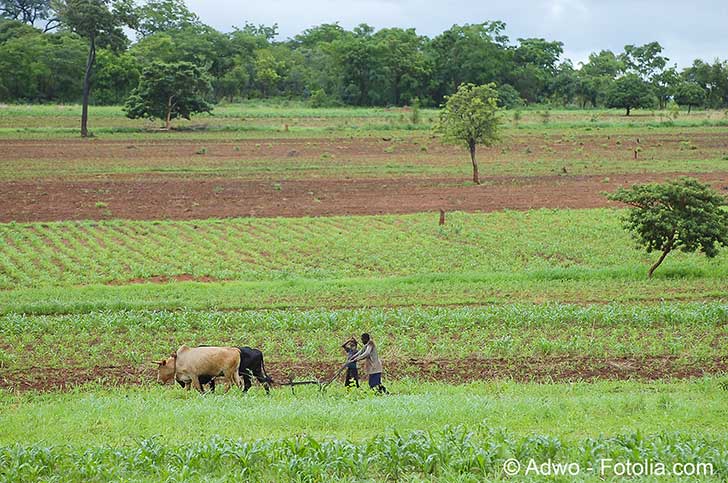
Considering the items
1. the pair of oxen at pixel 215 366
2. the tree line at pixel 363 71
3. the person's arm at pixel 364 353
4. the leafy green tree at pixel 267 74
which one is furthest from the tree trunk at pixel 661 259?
the leafy green tree at pixel 267 74

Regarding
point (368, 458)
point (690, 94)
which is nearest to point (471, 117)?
point (368, 458)

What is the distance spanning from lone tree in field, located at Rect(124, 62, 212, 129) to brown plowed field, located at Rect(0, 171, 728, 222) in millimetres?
22717

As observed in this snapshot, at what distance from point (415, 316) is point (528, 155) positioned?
36232 millimetres

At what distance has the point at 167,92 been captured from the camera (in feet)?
217

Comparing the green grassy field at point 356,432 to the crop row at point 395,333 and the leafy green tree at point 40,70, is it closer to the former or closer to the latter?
the crop row at point 395,333

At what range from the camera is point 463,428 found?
11094mm

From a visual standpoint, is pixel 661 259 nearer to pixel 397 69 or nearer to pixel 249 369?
pixel 249 369

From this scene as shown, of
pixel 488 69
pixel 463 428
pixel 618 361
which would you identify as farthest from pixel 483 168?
pixel 488 69

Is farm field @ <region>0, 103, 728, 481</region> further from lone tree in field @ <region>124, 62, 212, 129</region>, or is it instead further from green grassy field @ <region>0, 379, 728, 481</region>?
lone tree in field @ <region>124, 62, 212, 129</region>

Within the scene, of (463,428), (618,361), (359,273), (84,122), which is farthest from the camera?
(84,122)

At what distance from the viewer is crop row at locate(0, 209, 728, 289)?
2683cm

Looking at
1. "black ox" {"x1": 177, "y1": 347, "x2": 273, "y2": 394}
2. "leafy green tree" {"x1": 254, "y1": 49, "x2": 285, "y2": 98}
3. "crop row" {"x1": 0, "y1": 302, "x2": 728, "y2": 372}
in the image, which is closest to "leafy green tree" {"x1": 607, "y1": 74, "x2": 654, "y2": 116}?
"leafy green tree" {"x1": 254, "y1": 49, "x2": 285, "y2": 98}

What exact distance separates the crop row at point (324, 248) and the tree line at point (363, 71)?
168 ft

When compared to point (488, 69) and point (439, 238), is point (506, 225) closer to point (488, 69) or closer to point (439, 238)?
point (439, 238)
